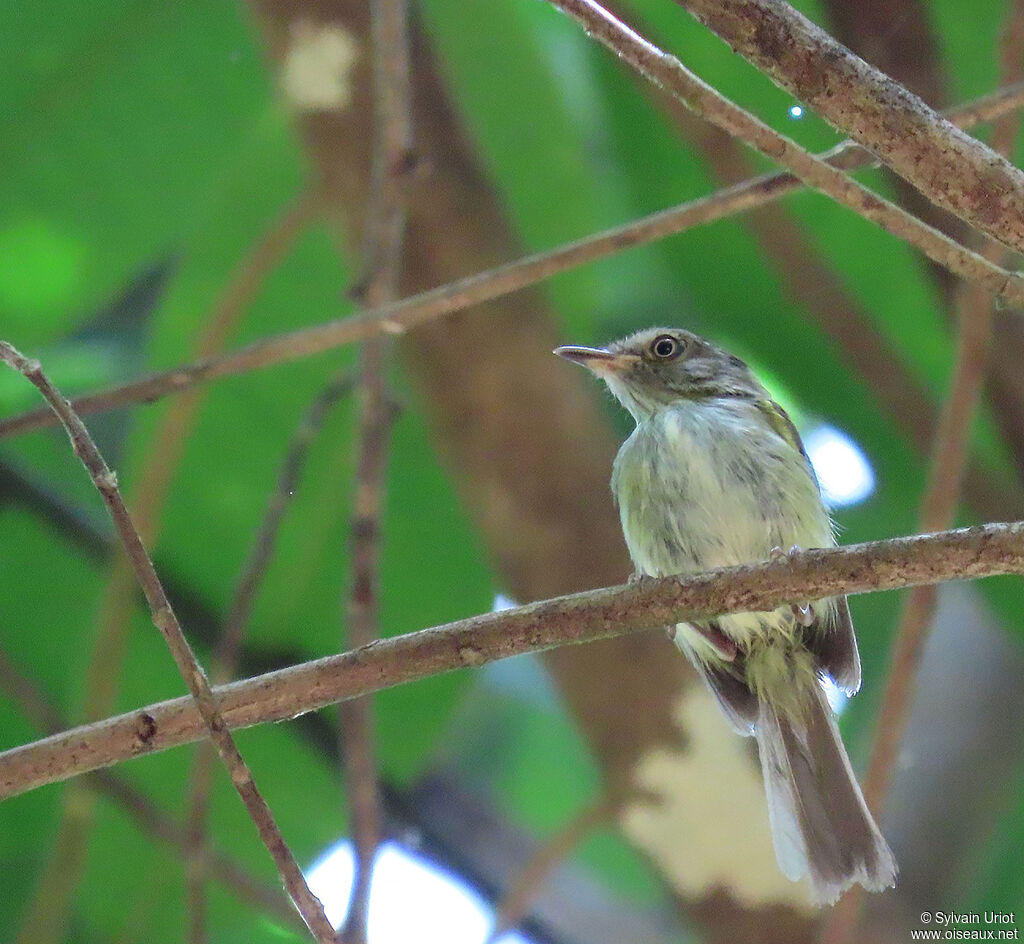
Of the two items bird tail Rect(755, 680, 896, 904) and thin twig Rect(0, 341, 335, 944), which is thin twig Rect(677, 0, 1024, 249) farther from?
bird tail Rect(755, 680, 896, 904)

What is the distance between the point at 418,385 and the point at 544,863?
61.6 inches

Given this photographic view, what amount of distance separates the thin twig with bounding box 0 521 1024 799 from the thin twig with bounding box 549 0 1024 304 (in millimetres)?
457

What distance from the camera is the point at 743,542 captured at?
13.0 ft

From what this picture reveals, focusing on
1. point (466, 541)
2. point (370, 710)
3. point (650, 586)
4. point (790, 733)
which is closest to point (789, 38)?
point (650, 586)

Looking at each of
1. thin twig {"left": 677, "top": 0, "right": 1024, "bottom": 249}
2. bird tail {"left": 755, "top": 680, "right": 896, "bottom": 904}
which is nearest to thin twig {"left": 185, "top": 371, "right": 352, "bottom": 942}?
bird tail {"left": 755, "top": 680, "right": 896, "bottom": 904}

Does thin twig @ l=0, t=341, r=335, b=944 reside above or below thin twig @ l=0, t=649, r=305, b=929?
below

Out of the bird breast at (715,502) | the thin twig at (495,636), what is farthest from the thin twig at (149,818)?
the thin twig at (495,636)

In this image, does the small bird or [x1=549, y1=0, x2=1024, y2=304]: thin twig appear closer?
[x1=549, y1=0, x2=1024, y2=304]: thin twig

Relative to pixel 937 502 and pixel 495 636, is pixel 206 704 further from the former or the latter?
pixel 937 502

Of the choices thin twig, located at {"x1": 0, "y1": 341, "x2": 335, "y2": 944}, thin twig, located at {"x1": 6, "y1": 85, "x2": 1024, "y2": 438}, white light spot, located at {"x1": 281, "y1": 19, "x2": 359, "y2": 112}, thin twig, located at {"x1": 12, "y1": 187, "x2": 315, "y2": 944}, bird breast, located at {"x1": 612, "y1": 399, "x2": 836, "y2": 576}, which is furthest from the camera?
white light spot, located at {"x1": 281, "y1": 19, "x2": 359, "y2": 112}

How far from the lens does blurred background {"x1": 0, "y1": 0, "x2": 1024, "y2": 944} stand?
457cm

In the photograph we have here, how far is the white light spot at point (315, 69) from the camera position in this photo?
450cm

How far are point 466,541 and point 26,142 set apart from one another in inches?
83.1

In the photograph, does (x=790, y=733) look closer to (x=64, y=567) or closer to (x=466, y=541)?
(x=466, y=541)
